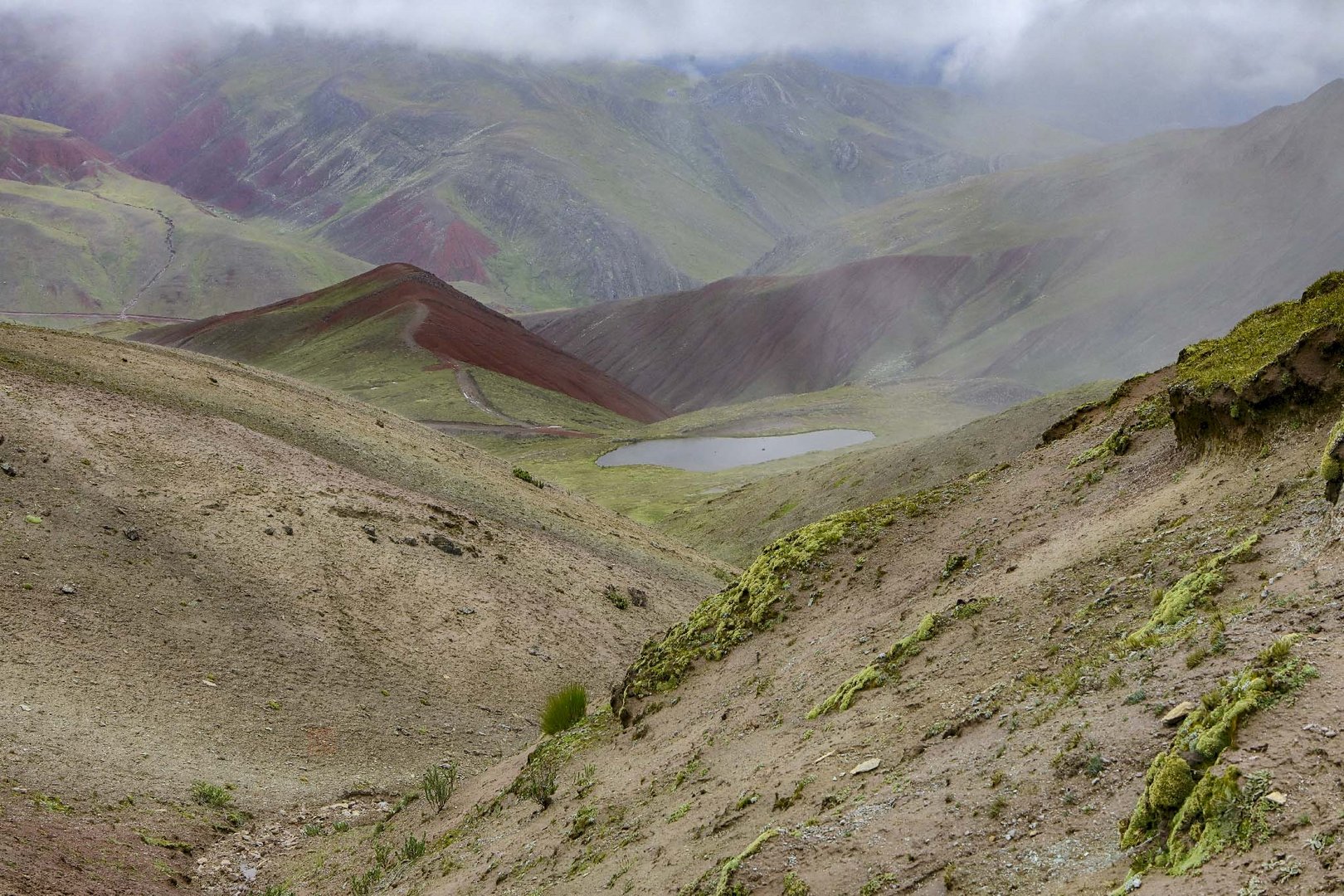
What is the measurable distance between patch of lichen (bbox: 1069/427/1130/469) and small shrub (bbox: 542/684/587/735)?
8699 mm

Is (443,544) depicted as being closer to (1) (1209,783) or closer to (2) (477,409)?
(1) (1209,783)

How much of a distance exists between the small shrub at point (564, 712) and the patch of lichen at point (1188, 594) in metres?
9.80

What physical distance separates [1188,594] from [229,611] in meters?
19.6

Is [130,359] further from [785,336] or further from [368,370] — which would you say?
[785,336]

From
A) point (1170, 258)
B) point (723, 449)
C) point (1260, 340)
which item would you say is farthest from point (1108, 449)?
→ point (1170, 258)

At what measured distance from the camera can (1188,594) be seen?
992 centimetres

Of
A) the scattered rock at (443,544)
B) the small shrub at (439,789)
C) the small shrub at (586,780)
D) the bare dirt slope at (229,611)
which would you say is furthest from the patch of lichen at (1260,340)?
the scattered rock at (443,544)

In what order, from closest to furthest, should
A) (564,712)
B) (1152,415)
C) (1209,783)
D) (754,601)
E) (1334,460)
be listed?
(1209,783) < (1334,460) < (1152,415) < (754,601) < (564,712)

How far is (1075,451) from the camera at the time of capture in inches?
685

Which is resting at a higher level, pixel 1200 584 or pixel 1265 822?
pixel 1200 584

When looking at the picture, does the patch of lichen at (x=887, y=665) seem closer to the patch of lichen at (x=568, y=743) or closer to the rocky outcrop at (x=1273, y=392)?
the rocky outcrop at (x=1273, y=392)

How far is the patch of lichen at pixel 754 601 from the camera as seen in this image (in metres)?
16.1

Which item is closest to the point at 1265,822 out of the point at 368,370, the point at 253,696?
the point at 253,696

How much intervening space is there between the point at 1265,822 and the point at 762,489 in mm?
59015
